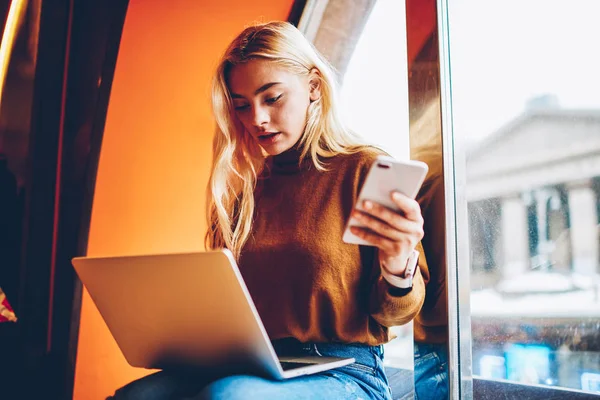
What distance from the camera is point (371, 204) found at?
790 mm

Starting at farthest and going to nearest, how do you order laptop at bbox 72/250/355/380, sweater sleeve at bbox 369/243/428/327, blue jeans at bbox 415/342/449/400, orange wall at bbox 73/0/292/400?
orange wall at bbox 73/0/292/400 < blue jeans at bbox 415/342/449/400 < sweater sleeve at bbox 369/243/428/327 < laptop at bbox 72/250/355/380

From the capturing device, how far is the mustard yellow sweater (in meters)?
1.03

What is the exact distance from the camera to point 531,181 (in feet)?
3.43

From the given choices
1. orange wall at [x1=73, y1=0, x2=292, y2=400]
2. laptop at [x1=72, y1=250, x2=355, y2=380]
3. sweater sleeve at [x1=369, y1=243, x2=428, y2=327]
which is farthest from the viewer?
orange wall at [x1=73, y1=0, x2=292, y2=400]

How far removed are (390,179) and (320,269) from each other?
362mm

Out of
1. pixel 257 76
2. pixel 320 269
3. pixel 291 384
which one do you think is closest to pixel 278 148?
pixel 257 76

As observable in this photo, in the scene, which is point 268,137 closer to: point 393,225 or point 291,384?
point 393,225

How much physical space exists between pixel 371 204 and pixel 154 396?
49 centimetres

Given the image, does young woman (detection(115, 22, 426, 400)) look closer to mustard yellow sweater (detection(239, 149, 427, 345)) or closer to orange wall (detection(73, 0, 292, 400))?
mustard yellow sweater (detection(239, 149, 427, 345))

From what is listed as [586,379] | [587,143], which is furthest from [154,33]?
[586,379]

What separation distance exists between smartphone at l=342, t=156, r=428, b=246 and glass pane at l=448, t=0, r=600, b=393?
1.28ft

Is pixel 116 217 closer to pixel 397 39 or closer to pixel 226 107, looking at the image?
pixel 226 107

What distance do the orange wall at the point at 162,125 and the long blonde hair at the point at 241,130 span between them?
0.58 m

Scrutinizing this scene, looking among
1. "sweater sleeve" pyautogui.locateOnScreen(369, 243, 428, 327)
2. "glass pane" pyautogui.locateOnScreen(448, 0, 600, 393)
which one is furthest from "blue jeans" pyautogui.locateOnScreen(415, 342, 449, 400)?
"sweater sleeve" pyautogui.locateOnScreen(369, 243, 428, 327)
